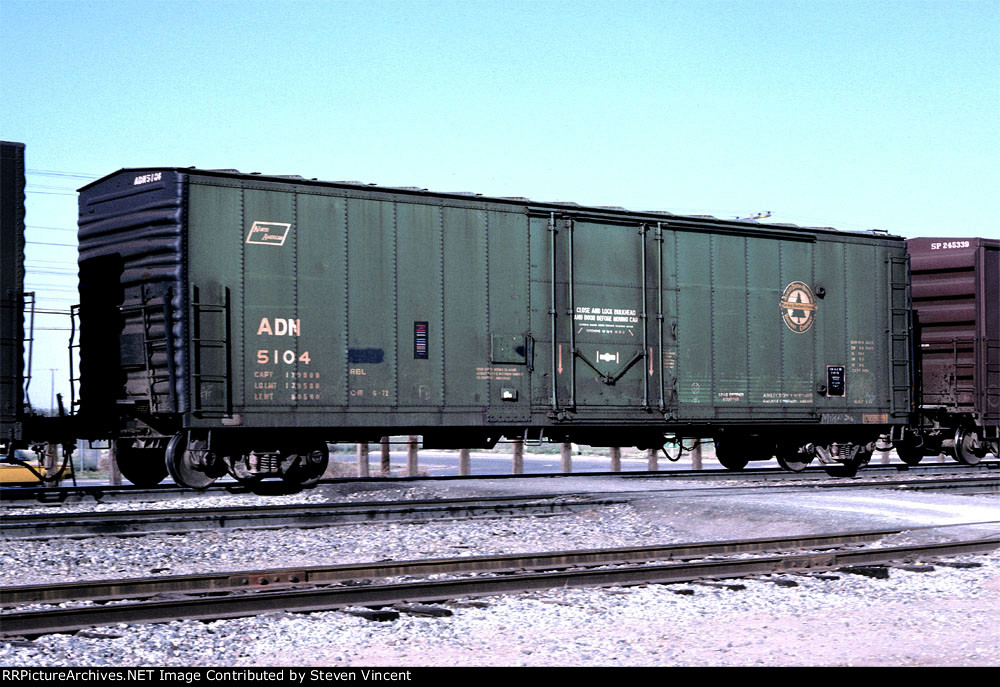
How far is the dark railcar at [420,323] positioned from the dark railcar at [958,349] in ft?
12.8

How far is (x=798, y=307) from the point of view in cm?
1806

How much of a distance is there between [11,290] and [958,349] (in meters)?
17.5

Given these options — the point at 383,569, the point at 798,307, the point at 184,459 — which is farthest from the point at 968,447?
the point at 383,569

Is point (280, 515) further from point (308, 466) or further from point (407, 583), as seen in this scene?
point (407, 583)

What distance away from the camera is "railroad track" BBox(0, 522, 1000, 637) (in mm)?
7133

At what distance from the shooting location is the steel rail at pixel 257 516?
11695 millimetres

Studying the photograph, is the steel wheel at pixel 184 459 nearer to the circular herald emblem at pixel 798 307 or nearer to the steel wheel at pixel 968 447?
the circular herald emblem at pixel 798 307

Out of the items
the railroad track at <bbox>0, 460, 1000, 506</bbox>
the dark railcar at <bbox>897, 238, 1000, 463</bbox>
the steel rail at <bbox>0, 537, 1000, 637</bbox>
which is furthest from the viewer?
the dark railcar at <bbox>897, 238, 1000, 463</bbox>

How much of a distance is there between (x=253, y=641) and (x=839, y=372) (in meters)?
14.1

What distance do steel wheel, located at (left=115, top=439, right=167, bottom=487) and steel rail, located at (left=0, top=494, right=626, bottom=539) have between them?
232 cm

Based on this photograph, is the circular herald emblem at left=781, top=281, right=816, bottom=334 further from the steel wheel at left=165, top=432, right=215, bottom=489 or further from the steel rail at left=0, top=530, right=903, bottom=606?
the steel wheel at left=165, top=432, right=215, bottom=489

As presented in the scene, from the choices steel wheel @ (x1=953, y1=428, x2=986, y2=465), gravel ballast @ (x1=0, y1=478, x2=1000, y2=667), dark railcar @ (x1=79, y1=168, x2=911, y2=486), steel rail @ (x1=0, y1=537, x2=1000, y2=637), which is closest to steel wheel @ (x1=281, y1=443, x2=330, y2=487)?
dark railcar @ (x1=79, y1=168, x2=911, y2=486)

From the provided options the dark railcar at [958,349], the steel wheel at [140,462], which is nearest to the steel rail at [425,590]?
the steel wheel at [140,462]

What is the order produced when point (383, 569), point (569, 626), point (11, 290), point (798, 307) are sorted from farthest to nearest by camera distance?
point (798, 307), point (11, 290), point (383, 569), point (569, 626)
